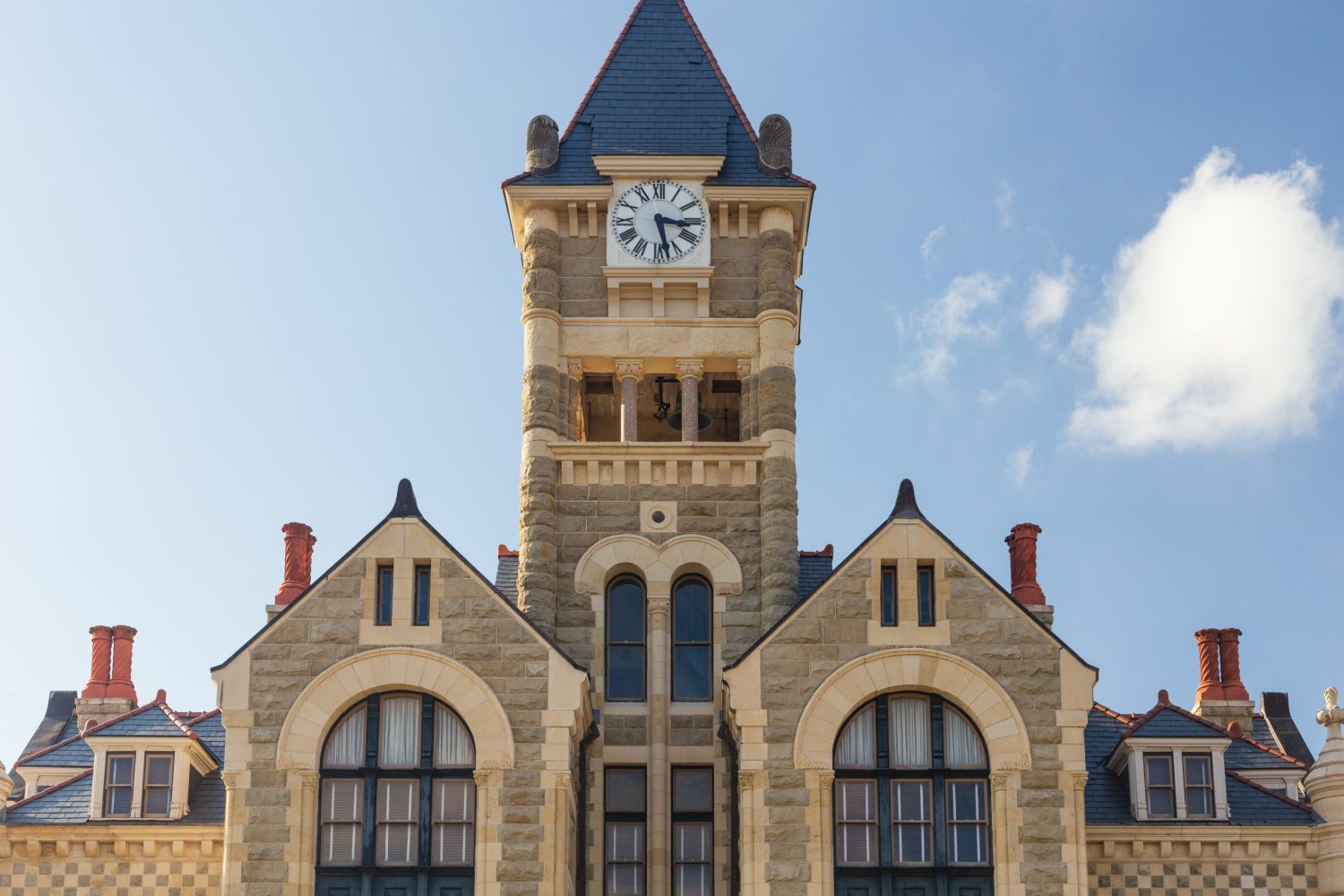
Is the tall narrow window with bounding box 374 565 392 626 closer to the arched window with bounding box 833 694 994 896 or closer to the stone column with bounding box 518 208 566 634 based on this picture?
the stone column with bounding box 518 208 566 634

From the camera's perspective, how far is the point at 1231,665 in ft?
161

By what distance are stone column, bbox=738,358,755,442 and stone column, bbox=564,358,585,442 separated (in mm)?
3003

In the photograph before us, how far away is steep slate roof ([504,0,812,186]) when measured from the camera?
145 ft

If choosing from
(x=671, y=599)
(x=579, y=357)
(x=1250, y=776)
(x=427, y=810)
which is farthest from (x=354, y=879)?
(x=1250, y=776)

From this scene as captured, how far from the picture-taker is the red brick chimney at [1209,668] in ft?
159

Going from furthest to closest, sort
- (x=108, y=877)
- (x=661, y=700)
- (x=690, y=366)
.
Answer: (x=690, y=366) < (x=661, y=700) < (x=108, y=877)

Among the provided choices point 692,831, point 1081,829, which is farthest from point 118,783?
point 1081,829

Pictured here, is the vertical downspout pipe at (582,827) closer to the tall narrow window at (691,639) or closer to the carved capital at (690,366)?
the tall narrow window at (691,639)

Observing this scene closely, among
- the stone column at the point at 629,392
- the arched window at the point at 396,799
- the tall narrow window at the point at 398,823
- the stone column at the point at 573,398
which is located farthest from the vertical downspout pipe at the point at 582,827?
the stone column at the point at 573,398

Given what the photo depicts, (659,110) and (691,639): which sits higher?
(659,110)

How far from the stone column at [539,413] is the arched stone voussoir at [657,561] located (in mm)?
702

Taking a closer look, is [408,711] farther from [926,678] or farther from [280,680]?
[926,678]

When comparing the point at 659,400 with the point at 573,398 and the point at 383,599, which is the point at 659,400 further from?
the point at 383,599

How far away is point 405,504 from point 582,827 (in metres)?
6.37
